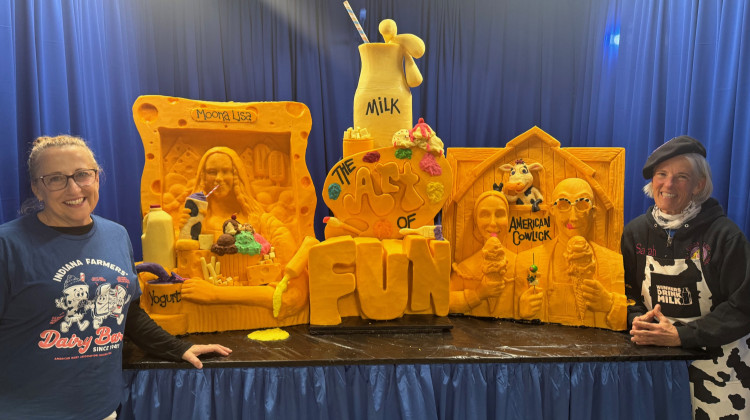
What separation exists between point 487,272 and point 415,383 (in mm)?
765

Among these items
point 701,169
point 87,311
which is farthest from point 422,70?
point 87,311

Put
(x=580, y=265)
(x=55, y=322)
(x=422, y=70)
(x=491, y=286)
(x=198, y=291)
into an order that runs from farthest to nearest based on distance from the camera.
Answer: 1. (x=422, y=70)
2. (x=491, y=286)
3. (x=580, y=265)
4. (x=198, y=291)
5. (x=55, y=322)

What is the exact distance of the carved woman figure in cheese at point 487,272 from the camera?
8.62 feet

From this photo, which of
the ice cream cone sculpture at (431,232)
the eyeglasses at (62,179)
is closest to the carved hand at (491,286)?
the ice cream cone sculpture at (431,232)

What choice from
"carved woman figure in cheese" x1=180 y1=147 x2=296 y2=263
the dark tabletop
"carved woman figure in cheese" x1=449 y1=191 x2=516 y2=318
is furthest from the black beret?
"carved woman figure in cheese" x1=180 y1=147 x2=296 y2=263

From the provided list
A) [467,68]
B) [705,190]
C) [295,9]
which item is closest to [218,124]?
[295,9]

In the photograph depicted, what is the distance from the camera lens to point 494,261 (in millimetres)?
2615

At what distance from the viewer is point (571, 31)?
3.67m

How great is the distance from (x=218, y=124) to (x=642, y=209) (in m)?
2.68

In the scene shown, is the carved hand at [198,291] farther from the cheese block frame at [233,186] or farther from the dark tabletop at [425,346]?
the dark tabletop at [425,346]

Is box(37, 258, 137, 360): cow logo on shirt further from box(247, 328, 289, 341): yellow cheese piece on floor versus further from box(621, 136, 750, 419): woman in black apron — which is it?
box(621, 136, 750, 419): woman in black apron

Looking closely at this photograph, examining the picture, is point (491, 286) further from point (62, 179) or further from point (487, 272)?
point (62, 179)

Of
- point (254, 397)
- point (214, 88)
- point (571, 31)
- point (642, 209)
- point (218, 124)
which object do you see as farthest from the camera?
point (571, 31)

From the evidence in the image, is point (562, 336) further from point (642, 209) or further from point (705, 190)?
point (642, 209)
